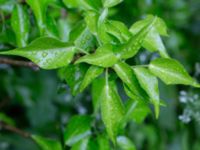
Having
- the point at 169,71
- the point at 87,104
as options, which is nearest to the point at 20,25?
the point at 169,71

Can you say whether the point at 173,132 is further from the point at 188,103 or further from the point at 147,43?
the point at 147,43

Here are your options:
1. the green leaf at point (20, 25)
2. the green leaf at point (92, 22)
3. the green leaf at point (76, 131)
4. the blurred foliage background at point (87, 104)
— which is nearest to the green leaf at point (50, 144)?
the green leaf at point (76, 131)

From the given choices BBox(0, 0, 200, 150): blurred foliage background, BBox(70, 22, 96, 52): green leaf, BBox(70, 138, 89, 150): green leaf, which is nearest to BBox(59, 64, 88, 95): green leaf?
BBox(70, 22, 96, 52): green leaf

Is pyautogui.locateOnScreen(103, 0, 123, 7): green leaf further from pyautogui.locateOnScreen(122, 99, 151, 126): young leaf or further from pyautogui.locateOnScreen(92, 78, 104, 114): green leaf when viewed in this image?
pyautogui.locateOnScreen(122, 99, 151, 126): young leaf

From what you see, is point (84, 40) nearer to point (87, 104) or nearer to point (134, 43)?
point (134, 43)

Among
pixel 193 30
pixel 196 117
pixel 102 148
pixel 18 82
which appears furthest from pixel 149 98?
pixel 193 30
